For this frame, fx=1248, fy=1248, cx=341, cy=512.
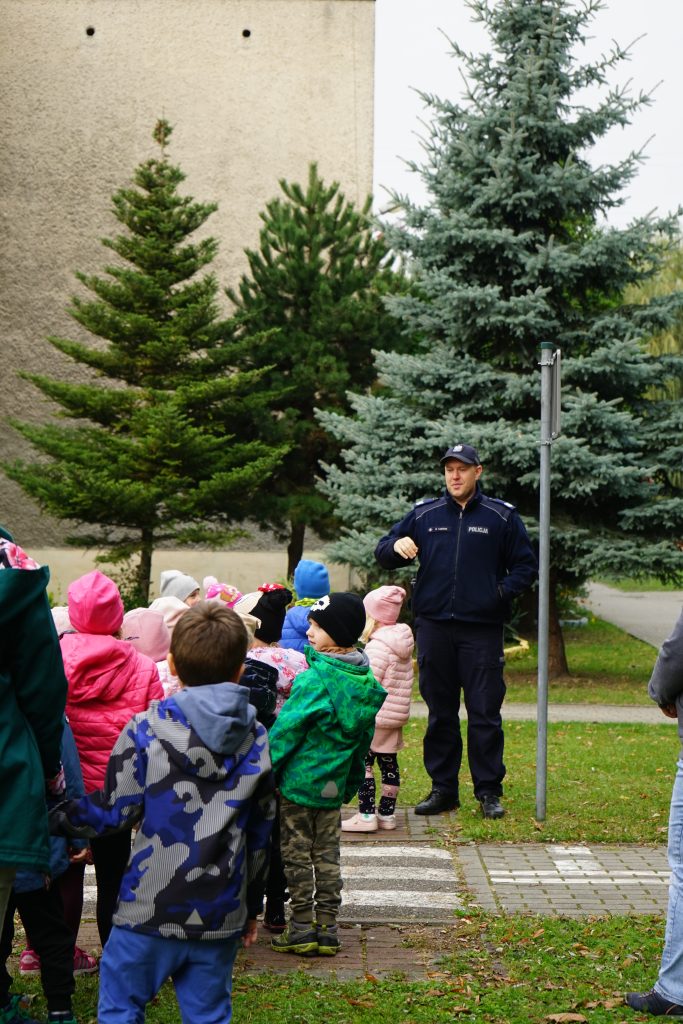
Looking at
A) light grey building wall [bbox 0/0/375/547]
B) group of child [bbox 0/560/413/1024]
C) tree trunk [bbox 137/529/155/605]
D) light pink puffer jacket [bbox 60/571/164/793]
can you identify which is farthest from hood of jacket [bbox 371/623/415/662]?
light grey building wall [bbox 0/0/375/547]

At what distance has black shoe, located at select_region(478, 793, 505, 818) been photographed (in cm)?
736

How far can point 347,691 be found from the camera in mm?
4949

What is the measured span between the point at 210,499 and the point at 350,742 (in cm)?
1290

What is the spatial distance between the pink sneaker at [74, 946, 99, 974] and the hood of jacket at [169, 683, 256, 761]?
67.3 inches

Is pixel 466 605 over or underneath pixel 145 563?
over

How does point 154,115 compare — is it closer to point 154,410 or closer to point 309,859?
point 154,410

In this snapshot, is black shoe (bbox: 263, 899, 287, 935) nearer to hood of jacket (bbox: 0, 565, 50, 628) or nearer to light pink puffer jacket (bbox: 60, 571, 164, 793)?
light pink puffer jacket (bbox: 60, 571, 164, 793)

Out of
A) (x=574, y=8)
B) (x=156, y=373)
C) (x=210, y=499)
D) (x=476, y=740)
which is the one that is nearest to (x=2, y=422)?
(x=156, y=373)

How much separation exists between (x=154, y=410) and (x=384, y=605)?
10.7 metres

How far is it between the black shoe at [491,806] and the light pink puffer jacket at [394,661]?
28.0 inches

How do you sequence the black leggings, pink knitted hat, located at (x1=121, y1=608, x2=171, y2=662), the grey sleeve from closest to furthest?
the grey sleeve → pink knitted hat, located at (x1=121, y1=608, x2=171, y2=662) → the black leggings

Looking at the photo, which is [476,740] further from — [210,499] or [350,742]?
[210,499]

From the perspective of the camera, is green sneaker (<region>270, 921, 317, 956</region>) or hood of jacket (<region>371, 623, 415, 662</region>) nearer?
green sneaker (<region>270, 921, 317, 956</region>)

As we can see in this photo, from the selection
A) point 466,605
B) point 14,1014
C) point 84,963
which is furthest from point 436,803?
point 14,1014
